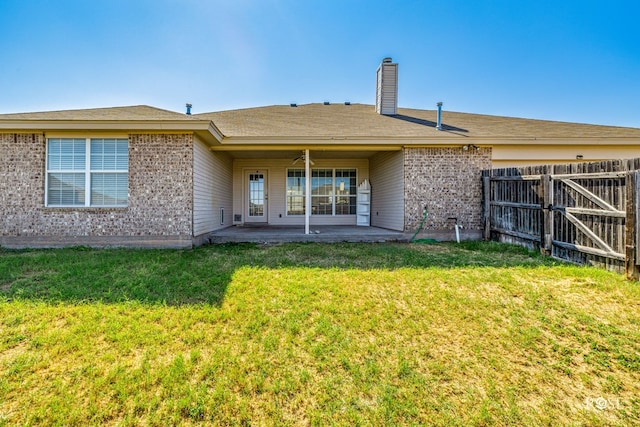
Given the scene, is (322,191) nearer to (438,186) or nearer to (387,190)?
(387,190)

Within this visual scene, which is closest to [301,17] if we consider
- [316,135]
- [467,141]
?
[316,135]

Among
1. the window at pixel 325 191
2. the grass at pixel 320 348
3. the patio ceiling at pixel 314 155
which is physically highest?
the patio ceiling at pixel 314 155

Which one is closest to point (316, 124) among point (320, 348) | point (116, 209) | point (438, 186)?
point (438, 186)

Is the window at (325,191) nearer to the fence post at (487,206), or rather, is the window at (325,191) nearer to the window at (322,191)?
the window at (322,191)

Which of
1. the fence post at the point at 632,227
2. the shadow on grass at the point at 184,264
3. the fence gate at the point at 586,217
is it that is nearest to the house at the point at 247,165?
the shadow on grass at the point at 184,264

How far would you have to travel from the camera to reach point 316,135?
26.5 feet

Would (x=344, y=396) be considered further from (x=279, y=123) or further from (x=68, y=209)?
(x=279, y=123)

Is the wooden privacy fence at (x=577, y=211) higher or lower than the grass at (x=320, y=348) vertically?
higher

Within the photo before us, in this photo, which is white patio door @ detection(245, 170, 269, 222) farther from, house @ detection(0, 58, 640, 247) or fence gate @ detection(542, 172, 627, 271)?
fence gate @ detection(542, 172, 627, 271)

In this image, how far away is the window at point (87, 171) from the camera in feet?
22.8

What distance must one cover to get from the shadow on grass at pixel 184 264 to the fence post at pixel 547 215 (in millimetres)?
413

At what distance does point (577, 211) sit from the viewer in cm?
530

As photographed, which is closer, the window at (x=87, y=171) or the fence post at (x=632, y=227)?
the fence post at (x=632, y=227)

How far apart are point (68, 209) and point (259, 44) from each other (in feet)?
27.7
